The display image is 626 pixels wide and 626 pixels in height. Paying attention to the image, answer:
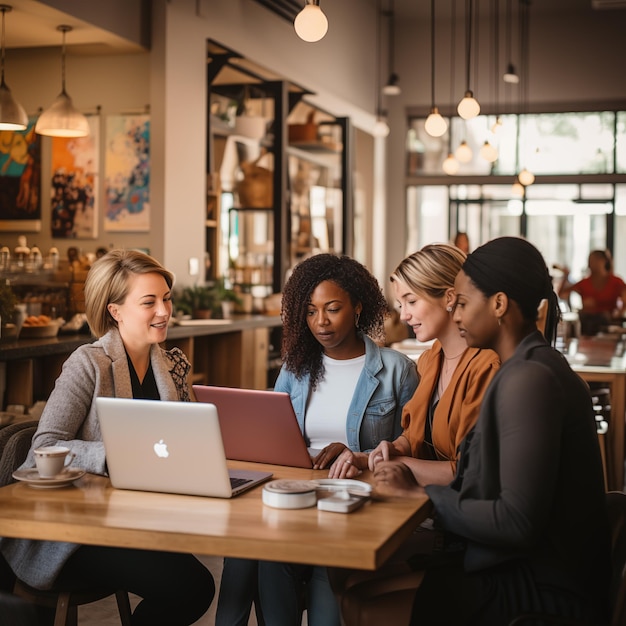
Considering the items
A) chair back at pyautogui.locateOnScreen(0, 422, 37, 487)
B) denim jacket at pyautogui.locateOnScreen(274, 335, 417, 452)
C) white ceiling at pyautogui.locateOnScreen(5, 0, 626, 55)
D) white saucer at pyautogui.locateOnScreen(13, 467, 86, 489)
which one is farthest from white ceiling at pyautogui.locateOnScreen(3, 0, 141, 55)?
white saucer at pyautogui.locateOnScreen(13, 467, 86, 489)

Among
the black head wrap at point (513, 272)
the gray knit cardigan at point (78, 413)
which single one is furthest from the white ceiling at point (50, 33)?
the black head wrap at point (513, 272)

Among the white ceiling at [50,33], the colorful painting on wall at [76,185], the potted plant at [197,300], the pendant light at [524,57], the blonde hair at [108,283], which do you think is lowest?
the potted plant at [197,300]

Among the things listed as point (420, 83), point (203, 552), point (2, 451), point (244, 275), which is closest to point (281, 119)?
point (244, 275)

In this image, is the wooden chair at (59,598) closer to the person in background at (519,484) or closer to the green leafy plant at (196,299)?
the person in background at (519,484)

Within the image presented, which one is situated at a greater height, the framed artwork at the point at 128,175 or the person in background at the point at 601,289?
the framed artwork at the point at 128,175

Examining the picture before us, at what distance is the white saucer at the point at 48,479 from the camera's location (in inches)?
93.6

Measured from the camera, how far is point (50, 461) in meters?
2.41

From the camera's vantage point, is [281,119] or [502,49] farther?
[502,49]

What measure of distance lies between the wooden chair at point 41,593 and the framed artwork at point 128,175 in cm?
425

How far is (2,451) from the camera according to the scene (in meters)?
2.65

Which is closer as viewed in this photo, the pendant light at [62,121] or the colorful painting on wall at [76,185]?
the pendant light at [62,121]

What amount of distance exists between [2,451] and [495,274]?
1.45 meters

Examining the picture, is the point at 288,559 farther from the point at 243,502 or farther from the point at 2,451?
the point at 2,451

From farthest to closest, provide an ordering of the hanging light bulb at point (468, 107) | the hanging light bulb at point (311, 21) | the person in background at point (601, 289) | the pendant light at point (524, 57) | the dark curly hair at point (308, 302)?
the pendant light at point (524, 57) < the person in background at point (601, 289) < the hanging light bulb at point (468, 107) < the hanging light bulb at point (311, 21) < the dark curly hair at point (308, 302)
